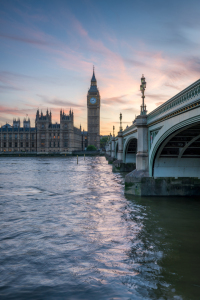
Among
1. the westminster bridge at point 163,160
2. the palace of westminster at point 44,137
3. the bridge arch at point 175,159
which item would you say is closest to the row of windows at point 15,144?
the palace of westminster at point 44,137

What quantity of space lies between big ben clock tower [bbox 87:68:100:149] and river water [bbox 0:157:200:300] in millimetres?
144218

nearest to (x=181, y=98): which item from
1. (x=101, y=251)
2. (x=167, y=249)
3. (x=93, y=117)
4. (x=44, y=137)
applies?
(x=167, y=249)

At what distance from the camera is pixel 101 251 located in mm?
8250

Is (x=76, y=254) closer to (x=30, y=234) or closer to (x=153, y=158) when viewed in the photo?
(x=30, y=234)

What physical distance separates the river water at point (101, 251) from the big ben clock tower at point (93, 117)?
14422 cm

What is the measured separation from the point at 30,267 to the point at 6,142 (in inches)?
5236

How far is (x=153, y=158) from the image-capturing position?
54.9 feet

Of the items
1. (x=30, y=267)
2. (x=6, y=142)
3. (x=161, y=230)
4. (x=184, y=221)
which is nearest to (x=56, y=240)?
(x=30, y=267)

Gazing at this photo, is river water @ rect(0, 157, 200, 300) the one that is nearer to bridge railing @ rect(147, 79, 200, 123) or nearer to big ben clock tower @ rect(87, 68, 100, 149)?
bridge railing @ rect(147, 79, 200, 123)

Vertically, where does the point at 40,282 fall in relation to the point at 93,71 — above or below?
below

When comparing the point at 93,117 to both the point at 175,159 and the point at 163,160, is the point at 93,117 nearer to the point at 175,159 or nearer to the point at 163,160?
the point at 163,160

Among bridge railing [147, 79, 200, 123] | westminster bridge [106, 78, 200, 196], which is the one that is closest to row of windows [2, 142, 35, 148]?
westminster bridge [106, 78, 200, 196]

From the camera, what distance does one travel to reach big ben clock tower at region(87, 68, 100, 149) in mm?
158875

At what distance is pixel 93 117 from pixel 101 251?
508 feet
